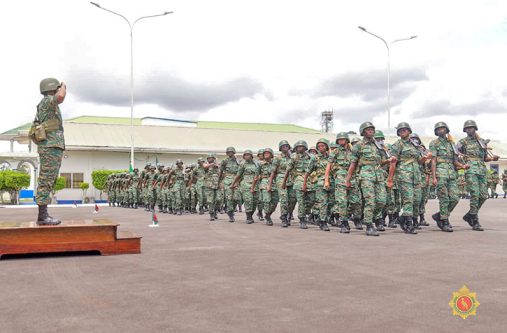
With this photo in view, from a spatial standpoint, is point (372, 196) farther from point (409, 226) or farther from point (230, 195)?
point (230, 195)

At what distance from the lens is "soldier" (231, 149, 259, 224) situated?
1480cm

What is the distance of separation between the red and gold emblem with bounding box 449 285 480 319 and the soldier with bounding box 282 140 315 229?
765 cm

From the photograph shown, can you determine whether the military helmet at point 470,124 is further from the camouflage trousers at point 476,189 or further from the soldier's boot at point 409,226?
the soldier's boot at point 409,226

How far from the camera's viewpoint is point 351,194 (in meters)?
11.6

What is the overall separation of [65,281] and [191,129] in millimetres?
44299

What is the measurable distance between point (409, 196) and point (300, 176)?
106 inches

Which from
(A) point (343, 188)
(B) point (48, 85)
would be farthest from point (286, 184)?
(B) point (48, 85)

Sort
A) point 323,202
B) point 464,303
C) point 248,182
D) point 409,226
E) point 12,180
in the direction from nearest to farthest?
point 464,303
point 409,226
point 323,202
point 248,182
point 12,180

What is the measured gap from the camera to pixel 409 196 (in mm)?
11242

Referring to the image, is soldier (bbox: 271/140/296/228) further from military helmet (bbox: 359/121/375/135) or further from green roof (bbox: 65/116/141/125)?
green roof (bbox: 65/116/141/125)

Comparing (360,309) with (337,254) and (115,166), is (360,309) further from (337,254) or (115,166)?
(115,166)

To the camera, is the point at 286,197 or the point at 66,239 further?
the point at 286,197

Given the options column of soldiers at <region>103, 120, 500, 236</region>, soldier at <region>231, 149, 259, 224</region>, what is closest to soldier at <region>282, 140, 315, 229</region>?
column of soldiers at <region>103, 120, 500, 236</region>

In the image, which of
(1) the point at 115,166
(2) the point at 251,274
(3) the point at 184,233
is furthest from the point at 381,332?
(1) the point at 115,166
